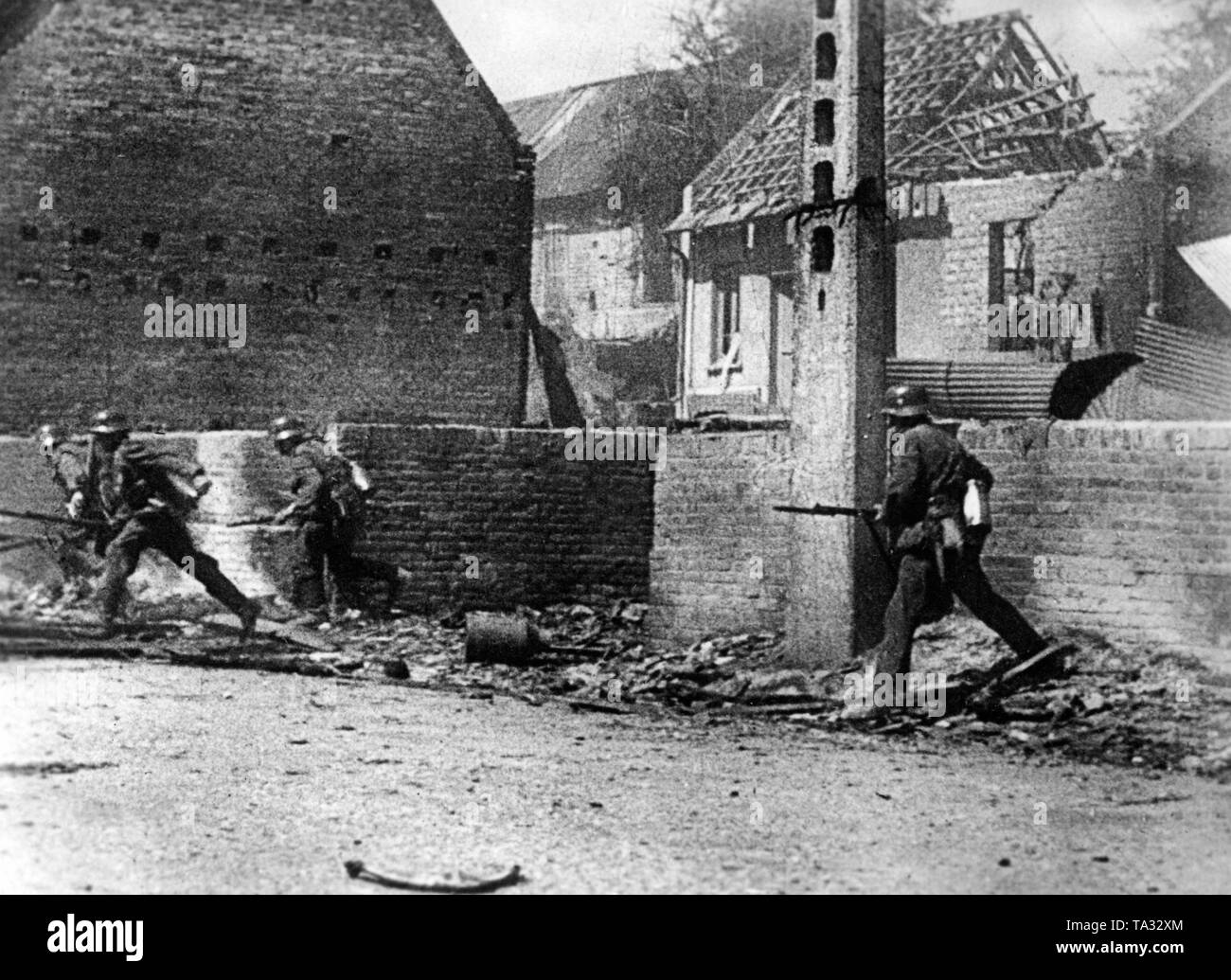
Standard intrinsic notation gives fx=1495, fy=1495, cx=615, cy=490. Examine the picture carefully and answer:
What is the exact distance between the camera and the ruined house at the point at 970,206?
16406mm

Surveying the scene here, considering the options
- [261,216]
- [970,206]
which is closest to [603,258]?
[970,206]

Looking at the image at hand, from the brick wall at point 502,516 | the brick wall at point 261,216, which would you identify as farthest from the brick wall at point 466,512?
the brick wall at point 261,216

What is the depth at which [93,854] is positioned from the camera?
5867 mm

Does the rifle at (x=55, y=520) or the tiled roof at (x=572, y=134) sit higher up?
the tiled roof at (x=572, y=134)

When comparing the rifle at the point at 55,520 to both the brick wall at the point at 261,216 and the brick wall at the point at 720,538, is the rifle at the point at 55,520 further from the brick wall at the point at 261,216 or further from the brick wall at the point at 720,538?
the brick wall at the point at 720,538

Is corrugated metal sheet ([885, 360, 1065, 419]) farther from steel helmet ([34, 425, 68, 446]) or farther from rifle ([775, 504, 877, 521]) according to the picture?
steel helmet ([34, 425, 68, 446])

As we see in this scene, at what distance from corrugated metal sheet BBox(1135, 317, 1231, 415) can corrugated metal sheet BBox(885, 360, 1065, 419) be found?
82.7 inches

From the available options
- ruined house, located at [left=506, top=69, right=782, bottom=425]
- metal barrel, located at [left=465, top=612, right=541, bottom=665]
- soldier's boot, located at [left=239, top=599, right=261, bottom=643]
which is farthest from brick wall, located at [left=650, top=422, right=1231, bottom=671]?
ruined house, located at [left=506, top=69, right=782, bottom=425]

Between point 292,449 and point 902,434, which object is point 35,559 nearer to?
point 292,449

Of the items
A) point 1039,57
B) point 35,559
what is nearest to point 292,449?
point 35,559

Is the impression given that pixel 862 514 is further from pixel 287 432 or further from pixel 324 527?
pixel 287 432

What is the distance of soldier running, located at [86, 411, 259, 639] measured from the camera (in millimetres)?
10938

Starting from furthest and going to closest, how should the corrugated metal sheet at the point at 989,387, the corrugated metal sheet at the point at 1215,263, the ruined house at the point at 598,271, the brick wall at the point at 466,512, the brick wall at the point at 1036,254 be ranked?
the ruined house at the point at 598,271 < the brick wall at the point at 1036,254 < the corrugated metal sheet at the point at 1215,263 < the brick wall at the point at 466,512 < the corrugated metal sheet at the point at 989,387

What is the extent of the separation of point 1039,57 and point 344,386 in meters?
8.31
